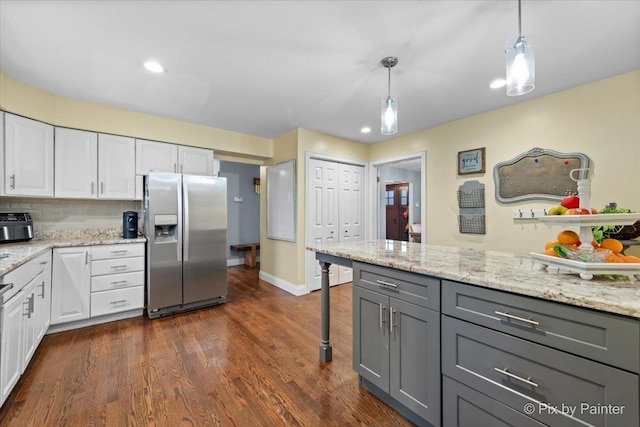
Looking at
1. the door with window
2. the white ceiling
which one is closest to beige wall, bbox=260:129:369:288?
the white ceiling

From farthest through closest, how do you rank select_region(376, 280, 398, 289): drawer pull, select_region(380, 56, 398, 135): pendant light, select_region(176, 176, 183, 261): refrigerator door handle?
select_region(176, 176, 183, 261): refrigerator door handle, select_region(380, 56, 398, 135): pendant light, select_region(376, 280, 398, 289): drawer pull

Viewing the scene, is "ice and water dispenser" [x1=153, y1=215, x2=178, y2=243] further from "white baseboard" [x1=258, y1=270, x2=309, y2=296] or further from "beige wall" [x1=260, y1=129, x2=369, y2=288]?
"white baseboard" [x1=258, y1=270, x2=309, y2=296]

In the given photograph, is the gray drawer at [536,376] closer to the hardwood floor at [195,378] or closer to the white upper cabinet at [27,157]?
the hardwood floor at [195,378]

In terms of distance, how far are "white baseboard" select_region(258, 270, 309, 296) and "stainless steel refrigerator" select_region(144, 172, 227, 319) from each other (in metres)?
0.94

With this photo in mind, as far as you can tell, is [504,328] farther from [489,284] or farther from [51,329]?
[51,329]

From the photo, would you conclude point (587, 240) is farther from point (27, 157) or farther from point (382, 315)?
point (27, 157)

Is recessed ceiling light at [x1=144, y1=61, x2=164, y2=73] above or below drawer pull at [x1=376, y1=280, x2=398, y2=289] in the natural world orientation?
above

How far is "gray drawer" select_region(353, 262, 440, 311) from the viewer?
139cm

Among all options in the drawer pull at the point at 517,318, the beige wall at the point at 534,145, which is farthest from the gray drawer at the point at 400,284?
the beige wall at the point at 534,145

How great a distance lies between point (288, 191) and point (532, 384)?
11.5 feet

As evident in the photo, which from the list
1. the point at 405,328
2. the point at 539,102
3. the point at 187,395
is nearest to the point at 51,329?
the point at 187,395

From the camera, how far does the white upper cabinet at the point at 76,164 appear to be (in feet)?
9.53

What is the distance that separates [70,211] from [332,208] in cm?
339

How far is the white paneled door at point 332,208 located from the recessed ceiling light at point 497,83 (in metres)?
2.35
